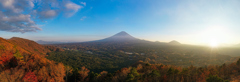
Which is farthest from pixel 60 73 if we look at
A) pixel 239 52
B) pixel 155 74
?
pixel 239 52

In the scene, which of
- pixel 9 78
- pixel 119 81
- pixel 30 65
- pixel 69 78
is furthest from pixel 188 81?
pixel 30 65

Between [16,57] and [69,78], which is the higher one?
[16,57]

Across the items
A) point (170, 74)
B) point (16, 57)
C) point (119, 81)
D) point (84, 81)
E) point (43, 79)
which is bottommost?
point (84, 81)

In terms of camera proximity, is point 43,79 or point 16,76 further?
point 43,79

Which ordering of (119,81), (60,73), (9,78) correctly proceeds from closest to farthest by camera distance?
(9,78) < (119,81) < (60,73)

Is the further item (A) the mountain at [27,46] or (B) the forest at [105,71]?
(A) the mountain at [27,46]

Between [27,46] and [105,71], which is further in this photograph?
[27,46]

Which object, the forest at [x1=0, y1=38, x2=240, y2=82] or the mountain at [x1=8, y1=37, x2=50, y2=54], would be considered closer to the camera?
the forest at [x1=0, y1=38, x2=240, y2=82]

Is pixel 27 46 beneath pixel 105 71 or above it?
above

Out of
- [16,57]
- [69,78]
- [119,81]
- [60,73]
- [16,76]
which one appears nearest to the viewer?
[16,76]

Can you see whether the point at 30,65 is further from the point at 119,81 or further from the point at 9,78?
the point at 119,81
